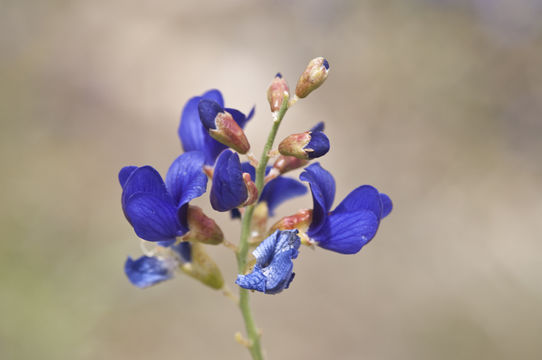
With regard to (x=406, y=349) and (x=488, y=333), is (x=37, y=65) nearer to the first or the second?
(x=406, y=349)

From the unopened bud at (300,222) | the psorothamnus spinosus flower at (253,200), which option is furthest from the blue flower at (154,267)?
the unopened bud at (300,222)

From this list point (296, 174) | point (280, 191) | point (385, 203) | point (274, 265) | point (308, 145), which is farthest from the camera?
point (296, 174)

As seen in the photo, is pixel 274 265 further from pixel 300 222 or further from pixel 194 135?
pixel 194 135

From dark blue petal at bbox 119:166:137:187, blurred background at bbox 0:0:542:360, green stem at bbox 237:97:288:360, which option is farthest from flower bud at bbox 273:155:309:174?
blurred background at bbox 0:0:542:360

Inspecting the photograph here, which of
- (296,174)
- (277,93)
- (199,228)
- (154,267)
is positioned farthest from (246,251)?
(296,174)

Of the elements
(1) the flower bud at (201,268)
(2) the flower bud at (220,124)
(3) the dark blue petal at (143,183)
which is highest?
(2) the flower bud at (220,124)

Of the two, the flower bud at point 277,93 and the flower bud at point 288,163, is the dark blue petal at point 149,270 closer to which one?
the flower bud at point 288,163
